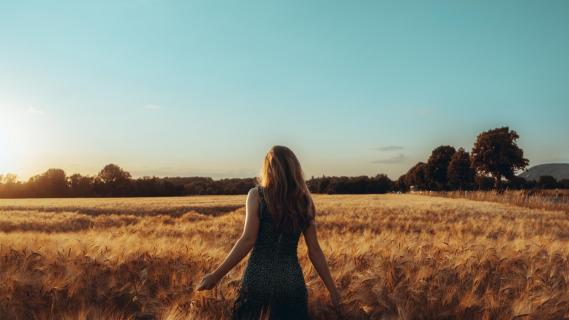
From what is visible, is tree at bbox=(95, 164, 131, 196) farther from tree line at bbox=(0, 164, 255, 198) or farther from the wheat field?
the wheat field

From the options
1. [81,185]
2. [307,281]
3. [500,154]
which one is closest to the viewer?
[307,281]

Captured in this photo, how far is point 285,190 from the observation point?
3238 millimetres

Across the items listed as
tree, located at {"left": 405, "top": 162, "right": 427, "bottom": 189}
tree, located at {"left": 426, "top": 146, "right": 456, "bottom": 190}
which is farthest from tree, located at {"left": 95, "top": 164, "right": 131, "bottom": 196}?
tree, located at {"left": 405, "top": 162, "right": 427, "bottom": 189}

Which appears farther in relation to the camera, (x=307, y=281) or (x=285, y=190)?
(x=307, y=281)

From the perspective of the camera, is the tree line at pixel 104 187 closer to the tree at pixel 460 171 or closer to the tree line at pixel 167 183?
the tree line at pixel 167 183

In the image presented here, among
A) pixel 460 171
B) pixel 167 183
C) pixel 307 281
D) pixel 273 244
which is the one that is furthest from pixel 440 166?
pixel 273 244

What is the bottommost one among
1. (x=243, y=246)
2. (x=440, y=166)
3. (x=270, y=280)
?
(x=270, y=280)

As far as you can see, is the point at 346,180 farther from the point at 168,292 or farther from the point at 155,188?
the point at 168,292

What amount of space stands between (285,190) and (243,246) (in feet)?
1.79

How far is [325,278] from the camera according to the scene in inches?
142

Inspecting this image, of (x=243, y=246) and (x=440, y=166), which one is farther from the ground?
(x=440, y=166)

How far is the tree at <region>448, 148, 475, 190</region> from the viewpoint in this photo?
8012 cm

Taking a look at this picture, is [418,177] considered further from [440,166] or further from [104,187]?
[104,187]

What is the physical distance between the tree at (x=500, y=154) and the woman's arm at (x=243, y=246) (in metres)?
63.0
